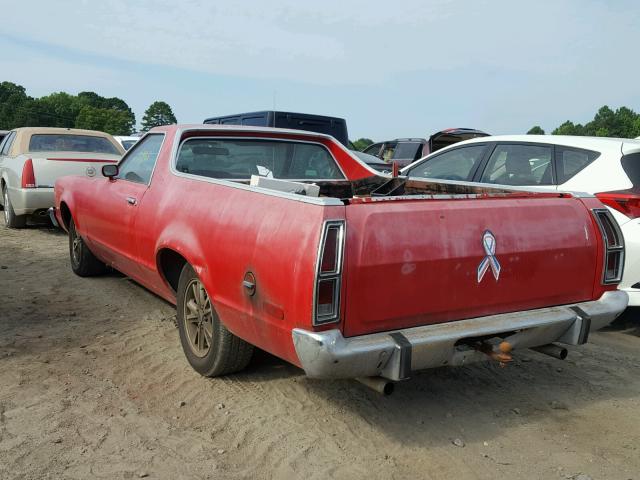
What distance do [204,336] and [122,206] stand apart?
1.53 m

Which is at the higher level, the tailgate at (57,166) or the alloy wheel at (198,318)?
the tailgate at (57,166)

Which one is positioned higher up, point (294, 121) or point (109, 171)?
point (294, 121)

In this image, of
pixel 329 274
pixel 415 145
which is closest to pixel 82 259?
pixel 329 274

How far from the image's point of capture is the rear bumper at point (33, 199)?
844 cm

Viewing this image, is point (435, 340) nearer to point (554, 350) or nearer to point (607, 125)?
point (554, 350)

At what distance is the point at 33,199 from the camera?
8.45m

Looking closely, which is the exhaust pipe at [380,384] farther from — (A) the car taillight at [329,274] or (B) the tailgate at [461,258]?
(A) the car taillight at [329,274]

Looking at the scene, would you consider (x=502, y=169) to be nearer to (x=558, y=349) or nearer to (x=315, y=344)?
(x=558, y=349)

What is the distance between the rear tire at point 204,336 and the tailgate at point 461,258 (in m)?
1.09

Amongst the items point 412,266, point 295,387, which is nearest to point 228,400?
point 295,387

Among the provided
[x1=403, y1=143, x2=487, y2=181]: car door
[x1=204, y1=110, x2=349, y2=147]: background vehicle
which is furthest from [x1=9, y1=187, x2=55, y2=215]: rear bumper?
[x1=403, y1=143, x2=487, y2=181]: car door

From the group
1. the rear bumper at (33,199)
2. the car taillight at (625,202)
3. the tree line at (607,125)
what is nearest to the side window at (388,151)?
the rear bumper at (33,199)

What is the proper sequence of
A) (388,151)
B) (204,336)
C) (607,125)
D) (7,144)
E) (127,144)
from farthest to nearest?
(607,125) → (127,144) → (388,151) → (7,144) → (204,336)

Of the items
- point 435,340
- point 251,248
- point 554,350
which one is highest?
point 251,248
